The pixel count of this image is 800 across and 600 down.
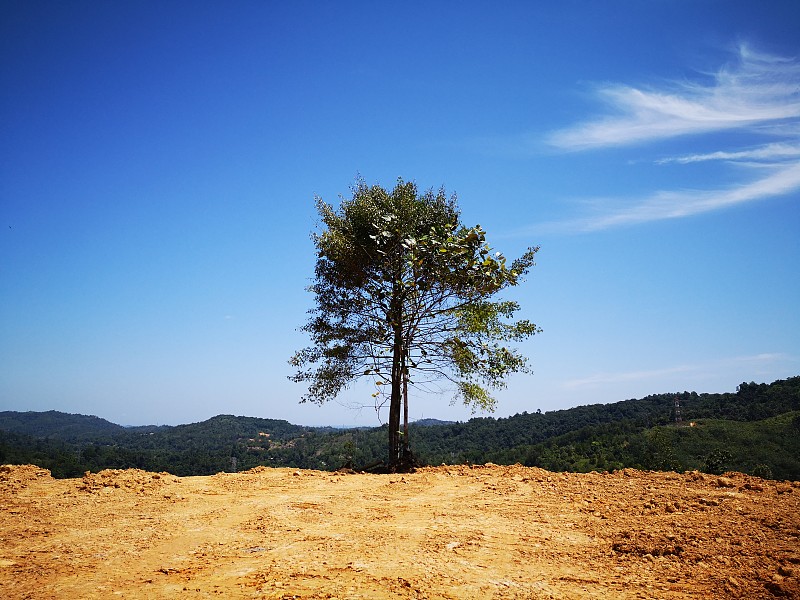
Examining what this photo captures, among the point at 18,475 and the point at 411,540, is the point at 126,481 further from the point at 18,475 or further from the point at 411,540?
the point at 411,540

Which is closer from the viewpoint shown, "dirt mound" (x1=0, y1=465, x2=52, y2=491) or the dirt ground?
the dirt ground

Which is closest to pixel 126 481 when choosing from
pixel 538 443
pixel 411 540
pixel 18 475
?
pixel 18 475

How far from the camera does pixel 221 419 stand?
121 metres

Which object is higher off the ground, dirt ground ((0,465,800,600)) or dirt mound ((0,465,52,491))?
dirt mound ((0,465,52,491))

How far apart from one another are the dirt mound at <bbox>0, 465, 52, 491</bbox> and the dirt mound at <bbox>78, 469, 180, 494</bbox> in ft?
4.30

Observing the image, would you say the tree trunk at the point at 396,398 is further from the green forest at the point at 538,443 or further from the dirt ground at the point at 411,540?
the dirt ground at the point at 411,540

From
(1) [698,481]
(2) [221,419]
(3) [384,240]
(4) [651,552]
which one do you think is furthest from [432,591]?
(2) [221,419]

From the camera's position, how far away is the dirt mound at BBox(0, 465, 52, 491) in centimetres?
1023

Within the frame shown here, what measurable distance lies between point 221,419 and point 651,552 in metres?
129

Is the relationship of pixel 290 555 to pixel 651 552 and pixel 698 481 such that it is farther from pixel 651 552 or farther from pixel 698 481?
pixel 698 481

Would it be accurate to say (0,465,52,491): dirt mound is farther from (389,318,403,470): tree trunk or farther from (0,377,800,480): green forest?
(389,318,403,470): tree trunk

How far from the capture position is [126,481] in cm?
1039

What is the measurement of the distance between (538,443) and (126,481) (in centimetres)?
6311

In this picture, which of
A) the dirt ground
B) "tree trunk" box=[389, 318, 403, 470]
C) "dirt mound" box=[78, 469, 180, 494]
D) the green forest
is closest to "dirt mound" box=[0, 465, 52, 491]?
the dirt ground
